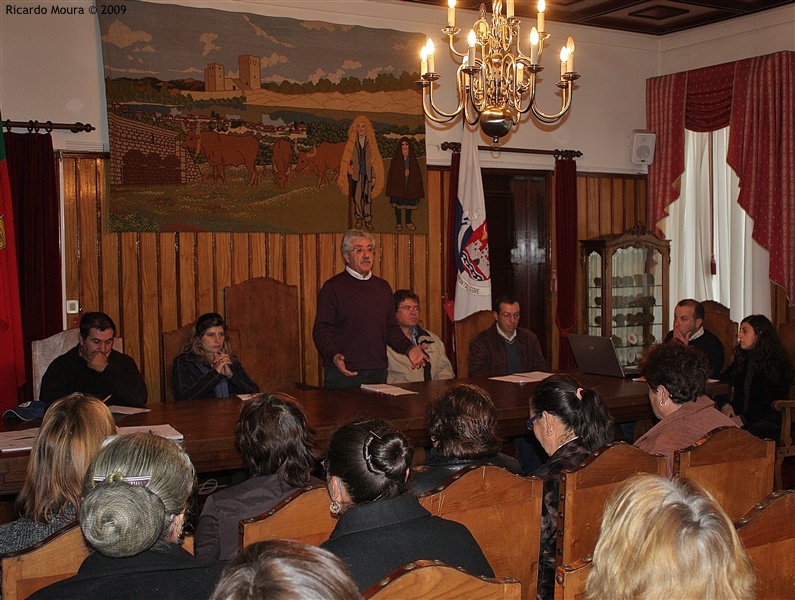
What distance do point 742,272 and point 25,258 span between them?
5.93m

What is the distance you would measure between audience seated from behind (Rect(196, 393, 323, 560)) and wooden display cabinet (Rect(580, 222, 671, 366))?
5458 mm

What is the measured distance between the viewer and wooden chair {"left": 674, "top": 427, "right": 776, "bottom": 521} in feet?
9.82

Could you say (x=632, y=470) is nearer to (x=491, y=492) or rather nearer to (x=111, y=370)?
(x=491, y=492)

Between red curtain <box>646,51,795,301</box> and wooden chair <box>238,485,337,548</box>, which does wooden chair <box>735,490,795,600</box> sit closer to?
wooden chair <box>238,485,337,548</box>

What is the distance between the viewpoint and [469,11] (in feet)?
24.6

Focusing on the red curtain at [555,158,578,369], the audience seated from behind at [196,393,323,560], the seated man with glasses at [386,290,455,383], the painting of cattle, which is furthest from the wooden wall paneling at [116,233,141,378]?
the red curtain at [555,158,578,369]

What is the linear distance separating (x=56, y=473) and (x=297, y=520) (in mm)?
722

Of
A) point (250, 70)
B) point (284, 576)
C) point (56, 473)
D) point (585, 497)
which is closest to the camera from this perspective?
point (284, 576)

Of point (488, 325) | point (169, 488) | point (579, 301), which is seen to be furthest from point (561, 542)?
point (579, 301)

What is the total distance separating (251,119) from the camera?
6.62 m

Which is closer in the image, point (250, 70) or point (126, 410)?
point (126, 410)

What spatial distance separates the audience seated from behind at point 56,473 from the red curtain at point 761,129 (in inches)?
251

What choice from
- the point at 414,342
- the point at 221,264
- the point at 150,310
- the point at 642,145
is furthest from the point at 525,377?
the point at 642,145

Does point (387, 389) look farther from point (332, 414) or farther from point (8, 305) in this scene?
point (8, 305)
